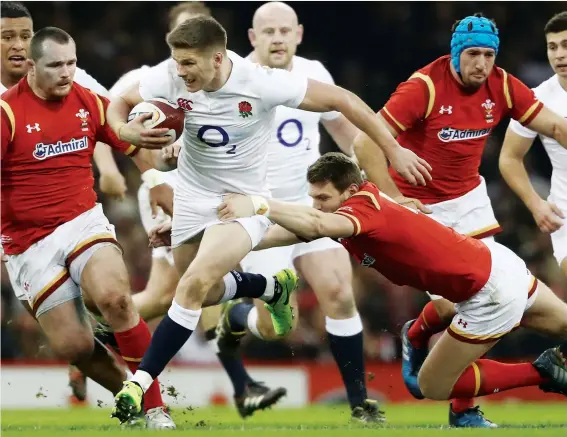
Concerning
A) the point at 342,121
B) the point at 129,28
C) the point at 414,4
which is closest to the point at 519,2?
the point at 414,4

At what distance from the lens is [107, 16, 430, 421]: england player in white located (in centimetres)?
662

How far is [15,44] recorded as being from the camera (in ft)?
26.0

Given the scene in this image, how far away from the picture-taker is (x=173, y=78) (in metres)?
7.16

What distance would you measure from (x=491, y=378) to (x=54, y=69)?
3.21 meters

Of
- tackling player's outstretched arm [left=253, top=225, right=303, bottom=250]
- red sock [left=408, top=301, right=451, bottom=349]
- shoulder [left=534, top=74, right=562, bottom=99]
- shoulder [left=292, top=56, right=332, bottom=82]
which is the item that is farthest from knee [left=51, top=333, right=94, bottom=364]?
shoulder [left=534, top=74, right=562, bottom=99]

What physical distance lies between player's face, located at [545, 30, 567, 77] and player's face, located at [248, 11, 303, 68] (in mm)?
1889

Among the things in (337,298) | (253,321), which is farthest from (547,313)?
(253,321)

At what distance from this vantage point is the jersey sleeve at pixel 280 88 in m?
7.06

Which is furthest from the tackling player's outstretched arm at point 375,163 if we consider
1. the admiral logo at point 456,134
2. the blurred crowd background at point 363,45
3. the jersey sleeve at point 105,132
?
the blurred crowd background at point 363,45

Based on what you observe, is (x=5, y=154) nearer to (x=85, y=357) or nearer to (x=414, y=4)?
(x=85, y=357)

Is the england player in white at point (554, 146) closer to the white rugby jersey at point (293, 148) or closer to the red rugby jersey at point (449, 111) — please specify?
the red rugby jersey at point (449, 111)

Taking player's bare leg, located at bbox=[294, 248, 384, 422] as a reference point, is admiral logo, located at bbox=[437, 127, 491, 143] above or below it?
above

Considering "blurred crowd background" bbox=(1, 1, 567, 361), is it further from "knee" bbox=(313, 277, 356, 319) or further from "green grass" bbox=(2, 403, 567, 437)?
"knee" bbox=(313, 277, 356, 319)

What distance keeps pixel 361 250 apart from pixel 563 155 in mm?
2319
